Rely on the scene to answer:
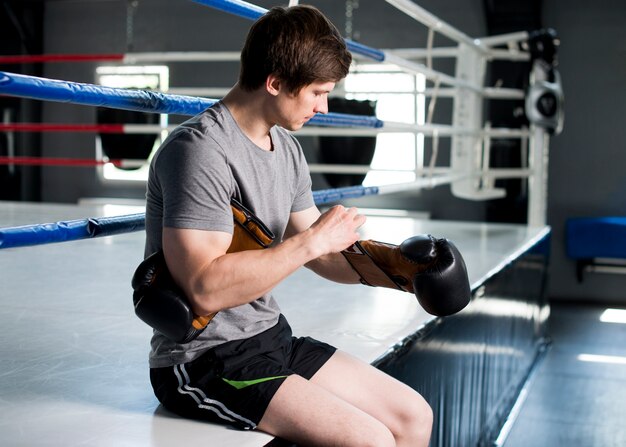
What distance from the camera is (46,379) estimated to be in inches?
52.4

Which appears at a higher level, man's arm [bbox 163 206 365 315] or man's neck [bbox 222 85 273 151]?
man's neck [bbox 222 85 273 151]

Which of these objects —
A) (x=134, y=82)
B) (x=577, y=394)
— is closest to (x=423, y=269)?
(x=577, y=394)

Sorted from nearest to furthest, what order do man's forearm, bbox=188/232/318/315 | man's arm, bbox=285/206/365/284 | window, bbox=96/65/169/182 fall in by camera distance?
man's forearm, bbox=188/232/318/315
man's arm, bbox=285/206/365/284
window, bbox=96/65/169/182

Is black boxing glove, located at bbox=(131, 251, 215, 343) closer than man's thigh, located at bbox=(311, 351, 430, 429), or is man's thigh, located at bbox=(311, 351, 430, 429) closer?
black boxing glove, located at bbox=(131, 251, 215, 343)

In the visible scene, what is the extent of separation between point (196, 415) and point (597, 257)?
17.0 feet

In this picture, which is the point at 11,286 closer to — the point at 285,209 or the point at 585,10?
the point at 285,209

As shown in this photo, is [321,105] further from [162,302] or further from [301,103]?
[162,302]

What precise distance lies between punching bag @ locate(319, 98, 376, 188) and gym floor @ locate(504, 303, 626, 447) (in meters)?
1.66

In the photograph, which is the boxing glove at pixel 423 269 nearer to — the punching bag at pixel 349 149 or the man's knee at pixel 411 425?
the man's knee at pixel 411 425

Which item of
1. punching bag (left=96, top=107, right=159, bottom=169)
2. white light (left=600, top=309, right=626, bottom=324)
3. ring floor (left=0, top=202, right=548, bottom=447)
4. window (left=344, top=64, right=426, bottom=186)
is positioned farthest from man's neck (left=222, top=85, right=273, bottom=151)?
window (left=344, top=64, right=426, bottom=186)

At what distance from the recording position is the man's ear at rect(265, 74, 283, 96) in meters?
1.12

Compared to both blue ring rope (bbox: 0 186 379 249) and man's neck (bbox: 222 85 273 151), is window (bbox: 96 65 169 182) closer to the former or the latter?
blue ring rope (bbox: 0 186 379 249)

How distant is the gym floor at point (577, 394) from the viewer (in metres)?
2.66

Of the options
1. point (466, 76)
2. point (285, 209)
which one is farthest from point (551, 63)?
point (285, 209)
